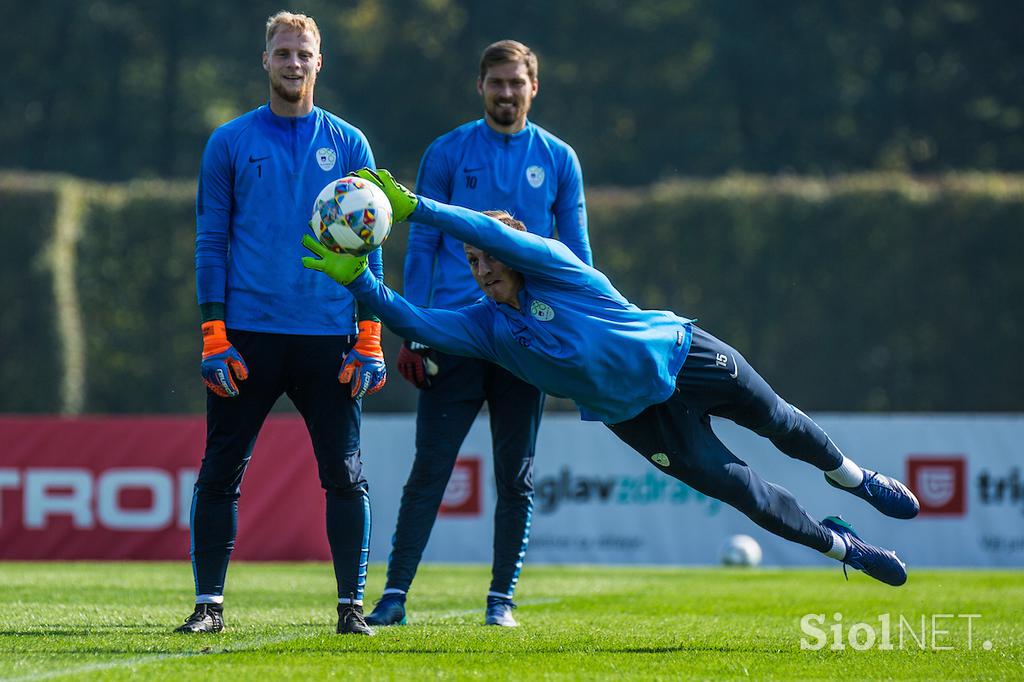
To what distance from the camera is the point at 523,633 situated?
6766mm

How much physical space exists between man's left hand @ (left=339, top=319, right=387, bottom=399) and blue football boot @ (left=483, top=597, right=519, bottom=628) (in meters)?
1.36

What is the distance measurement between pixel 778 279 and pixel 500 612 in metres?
19.2

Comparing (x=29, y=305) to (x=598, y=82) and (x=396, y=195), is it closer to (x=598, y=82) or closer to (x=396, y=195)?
(x=598, y=82)

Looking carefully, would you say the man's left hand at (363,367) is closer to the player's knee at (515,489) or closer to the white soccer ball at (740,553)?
the player's knee at (515,489)

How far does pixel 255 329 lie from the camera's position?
648 centimetres

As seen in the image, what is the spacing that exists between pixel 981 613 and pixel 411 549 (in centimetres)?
A: 321

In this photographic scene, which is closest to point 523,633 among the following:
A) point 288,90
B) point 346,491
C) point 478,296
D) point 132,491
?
point 346,491

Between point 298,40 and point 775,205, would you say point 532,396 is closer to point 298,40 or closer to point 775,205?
point 298,40

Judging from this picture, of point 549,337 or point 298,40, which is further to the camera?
point 298,40

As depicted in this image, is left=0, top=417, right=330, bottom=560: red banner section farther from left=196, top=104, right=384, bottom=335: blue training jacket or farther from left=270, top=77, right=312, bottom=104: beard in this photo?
left=270, top=77, right=312, bottom=104: beard

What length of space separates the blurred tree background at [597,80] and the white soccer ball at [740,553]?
2637 centimetres

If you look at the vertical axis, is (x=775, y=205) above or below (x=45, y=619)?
above

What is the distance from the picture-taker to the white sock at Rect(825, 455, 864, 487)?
6.95 metres

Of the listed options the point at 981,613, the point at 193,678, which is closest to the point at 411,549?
the point at 193,678
